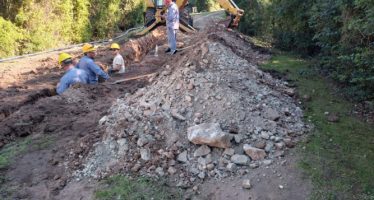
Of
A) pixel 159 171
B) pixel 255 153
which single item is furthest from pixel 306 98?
pixel 159 171

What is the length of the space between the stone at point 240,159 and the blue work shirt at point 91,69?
4.54 meters

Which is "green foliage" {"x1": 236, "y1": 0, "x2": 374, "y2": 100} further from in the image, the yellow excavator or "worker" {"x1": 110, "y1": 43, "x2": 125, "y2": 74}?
"worker" {"x1": 110, "y1": 43, "x2": 125, "y2": 74}

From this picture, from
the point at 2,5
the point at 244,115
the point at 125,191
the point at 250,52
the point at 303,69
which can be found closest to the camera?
the point at 125,191

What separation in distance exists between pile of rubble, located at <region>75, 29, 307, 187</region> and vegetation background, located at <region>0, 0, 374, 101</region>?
1450 mm

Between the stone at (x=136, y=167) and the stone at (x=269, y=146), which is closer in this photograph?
the stone at (x=136, y=167)

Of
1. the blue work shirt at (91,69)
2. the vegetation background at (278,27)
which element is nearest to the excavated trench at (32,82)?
the blue work shirt at (91,69)

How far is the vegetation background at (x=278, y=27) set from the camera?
268 inches

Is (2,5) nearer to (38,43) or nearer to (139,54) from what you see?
(38,43)

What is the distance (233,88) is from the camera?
6.49m

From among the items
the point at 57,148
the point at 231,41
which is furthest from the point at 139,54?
the point at 57,148

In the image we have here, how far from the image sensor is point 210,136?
520 cm

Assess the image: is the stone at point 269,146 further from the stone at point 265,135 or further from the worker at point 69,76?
the worker at point 69,76

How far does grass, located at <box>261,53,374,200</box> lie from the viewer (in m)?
4.58

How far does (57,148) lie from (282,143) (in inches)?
127
